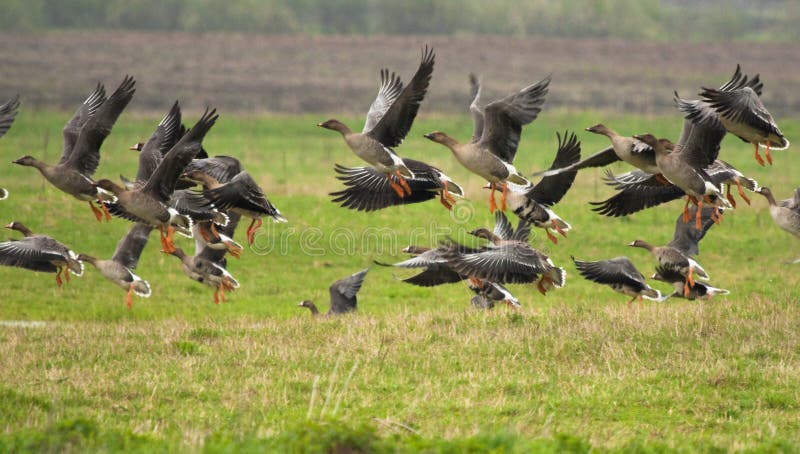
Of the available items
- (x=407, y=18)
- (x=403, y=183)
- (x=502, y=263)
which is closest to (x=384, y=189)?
(x=403, y=183)

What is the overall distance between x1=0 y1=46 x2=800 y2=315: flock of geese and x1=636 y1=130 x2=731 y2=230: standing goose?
0.01m

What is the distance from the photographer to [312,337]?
43.8 ft

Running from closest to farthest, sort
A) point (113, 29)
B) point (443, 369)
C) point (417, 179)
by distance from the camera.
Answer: point (443, 369)
point (417, 179)
point (113, 29)

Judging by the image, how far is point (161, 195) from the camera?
14.4m

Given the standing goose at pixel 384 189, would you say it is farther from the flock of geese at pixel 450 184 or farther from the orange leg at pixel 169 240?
the orange leg at pixel 169 240

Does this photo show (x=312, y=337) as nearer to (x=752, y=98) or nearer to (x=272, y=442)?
(x=272, y=442)

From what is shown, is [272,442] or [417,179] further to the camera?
[417,179]

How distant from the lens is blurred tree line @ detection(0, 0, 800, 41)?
7100 centimetres

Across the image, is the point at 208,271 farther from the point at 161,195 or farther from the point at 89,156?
the point at 161,195

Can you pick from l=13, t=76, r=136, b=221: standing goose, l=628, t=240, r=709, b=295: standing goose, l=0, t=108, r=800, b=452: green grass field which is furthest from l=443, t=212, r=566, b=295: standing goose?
l=13, t=76, r=136, b=221: standing goose

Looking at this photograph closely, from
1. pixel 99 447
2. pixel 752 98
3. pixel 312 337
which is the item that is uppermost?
pixel 752 98

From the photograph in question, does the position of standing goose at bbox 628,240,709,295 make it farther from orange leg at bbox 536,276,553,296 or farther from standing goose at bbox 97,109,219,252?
standing goose at bbox 97,109,219,252

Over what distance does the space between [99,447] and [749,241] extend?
17.7 metres

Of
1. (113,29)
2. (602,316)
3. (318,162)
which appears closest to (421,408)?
(602,316)
